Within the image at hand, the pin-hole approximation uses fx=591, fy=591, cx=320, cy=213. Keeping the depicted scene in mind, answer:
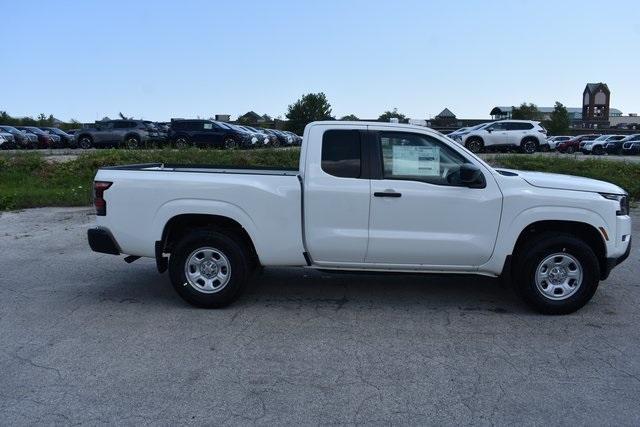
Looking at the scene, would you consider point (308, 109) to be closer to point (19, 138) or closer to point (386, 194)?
point (19, 138)

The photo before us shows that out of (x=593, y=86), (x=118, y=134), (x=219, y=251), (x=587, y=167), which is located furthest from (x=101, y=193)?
(x=593, y=86)

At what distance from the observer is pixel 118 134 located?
29.0 m

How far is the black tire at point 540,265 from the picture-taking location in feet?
18.5

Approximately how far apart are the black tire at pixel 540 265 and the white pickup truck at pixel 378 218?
0.03ft

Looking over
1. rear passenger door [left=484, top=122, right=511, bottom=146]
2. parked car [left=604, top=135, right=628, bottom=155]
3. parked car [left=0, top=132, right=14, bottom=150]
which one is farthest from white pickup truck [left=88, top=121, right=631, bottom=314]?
parked car [left=604, top=135, right=628, bottom=155]

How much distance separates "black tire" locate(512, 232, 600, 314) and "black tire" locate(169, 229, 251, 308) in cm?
271

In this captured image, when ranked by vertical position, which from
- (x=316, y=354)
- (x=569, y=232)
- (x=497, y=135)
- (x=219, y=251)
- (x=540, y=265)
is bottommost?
(x=316, y=354)

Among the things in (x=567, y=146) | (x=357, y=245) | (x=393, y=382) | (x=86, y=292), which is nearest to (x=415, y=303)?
(x=357, y=245)

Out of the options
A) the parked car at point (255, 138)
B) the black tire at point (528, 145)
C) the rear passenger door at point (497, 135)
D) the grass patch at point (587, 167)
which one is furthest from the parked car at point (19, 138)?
the black tire at point (528, 145)

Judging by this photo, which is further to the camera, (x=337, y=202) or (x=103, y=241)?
(x=103, y=241)

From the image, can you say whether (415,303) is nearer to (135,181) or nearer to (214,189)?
(214,189)

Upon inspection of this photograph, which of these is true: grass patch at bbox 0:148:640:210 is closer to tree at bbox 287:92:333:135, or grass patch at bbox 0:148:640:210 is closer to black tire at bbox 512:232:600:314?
black tire at bbox 512:232:600:314

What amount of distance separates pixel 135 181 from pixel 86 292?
1.62m

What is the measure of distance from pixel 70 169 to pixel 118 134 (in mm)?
12527
